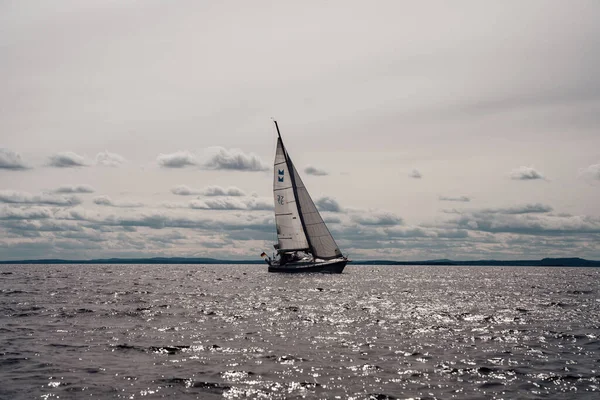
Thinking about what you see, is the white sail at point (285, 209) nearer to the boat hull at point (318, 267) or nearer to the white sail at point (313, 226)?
the white sail at point (313, 226)

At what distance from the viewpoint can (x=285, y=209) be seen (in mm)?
93500

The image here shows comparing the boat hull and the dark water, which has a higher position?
the boat hull

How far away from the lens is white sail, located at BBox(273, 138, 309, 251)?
92.1m

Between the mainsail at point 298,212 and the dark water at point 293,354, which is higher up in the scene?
the mainsail at point 298,212

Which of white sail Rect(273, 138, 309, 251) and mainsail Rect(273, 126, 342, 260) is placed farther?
white sail Rect(273, 138, 309, 251)

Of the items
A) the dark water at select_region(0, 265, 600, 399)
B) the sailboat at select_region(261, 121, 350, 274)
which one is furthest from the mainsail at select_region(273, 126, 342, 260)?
the dark water at select_region(0, 265, 600, 399)

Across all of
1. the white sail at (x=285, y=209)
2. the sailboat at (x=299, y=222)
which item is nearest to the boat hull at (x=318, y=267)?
the sailboat at (x=299, y=222)

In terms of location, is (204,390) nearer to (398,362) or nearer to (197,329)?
(398,362)

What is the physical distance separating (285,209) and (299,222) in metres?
3.14

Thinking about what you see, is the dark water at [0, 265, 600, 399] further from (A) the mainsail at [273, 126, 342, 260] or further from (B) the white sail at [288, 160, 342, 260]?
(A) the mainsail at [273, 126, 342, 260]

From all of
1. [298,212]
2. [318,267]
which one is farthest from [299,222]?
[318,267]

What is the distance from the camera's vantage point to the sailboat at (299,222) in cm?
9194

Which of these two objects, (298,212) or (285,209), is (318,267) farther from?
(285,209)

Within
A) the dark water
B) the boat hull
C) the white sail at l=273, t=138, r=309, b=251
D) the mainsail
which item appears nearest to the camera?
the dark water
